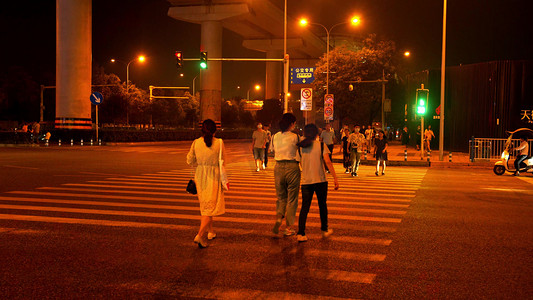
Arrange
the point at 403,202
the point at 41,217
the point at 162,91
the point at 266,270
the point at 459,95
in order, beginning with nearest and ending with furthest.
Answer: the point at 266,270 < the point at 41,217 < the point at 403,202 < the point at 459,95 < the point at 162,91

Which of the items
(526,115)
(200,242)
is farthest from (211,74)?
(200,242)

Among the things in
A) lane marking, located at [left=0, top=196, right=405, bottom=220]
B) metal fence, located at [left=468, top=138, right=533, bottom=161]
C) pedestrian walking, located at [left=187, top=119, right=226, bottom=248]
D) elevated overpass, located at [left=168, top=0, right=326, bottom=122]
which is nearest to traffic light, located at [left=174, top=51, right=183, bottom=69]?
metal fence, located at [left=468, top=138, right=533, bottom=161]

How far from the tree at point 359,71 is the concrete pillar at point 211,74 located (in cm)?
1484

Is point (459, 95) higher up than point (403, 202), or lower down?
higher up

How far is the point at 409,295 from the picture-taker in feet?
17.1

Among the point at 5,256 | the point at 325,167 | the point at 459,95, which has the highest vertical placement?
the point at 459,95

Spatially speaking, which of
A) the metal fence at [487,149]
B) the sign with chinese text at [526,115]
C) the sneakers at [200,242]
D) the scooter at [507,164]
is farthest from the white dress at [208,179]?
the sign with chinese text at [526,115]

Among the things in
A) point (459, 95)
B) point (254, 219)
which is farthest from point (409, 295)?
point (459, 95)

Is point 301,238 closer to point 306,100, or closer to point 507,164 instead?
point 507,164

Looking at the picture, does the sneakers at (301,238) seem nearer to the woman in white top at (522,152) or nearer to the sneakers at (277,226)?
the sneakers at (277,226)

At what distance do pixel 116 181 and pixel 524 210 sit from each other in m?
10.8

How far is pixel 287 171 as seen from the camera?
7.91m

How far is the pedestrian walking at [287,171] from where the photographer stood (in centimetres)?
790

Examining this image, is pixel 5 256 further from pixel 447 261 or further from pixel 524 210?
pixel 524 210
